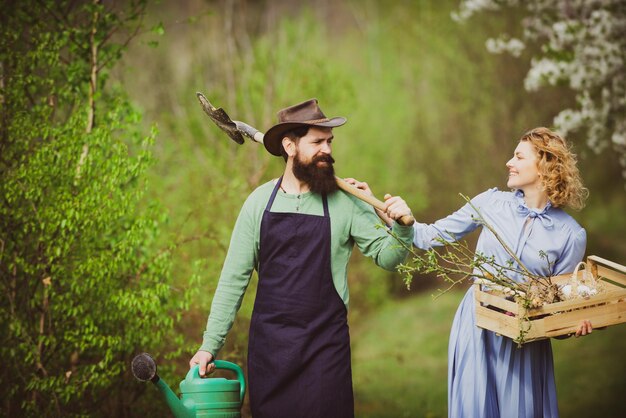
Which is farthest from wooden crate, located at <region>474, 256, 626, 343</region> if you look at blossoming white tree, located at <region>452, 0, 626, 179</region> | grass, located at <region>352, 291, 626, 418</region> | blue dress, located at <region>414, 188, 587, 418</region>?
blossoming white tree, located at <region>452, 0, 626, 179</region>

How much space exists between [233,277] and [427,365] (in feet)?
24.2

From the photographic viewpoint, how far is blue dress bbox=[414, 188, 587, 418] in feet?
14.4

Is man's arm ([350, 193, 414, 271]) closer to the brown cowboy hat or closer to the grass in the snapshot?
the brown cowboy hat

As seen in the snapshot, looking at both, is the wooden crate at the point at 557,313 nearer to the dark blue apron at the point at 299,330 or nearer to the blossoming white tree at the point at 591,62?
the dark blue apron at the point at 299,330

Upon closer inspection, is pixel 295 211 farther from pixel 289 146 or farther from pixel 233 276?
pixel 233 276

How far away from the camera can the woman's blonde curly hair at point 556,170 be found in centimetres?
439

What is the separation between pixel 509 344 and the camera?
4461 mm

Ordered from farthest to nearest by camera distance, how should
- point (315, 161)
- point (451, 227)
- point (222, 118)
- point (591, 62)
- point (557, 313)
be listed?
point (591, 62) < point (222, 118) < point (451, 227) < point (315, 161) < point (557, 313)

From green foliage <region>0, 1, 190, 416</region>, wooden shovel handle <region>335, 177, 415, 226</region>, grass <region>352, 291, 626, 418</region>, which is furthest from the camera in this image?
grass <region>352, 291, 626, 418</region>

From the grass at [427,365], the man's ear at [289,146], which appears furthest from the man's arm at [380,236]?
the grass at [427,365]

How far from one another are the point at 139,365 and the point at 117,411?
7.46 ft

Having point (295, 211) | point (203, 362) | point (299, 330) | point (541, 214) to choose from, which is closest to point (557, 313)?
point (541, 214)

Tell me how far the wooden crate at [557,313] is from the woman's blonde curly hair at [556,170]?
0.38 metres

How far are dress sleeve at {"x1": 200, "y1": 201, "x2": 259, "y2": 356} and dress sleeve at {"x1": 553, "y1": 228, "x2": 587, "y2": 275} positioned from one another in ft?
5.00
